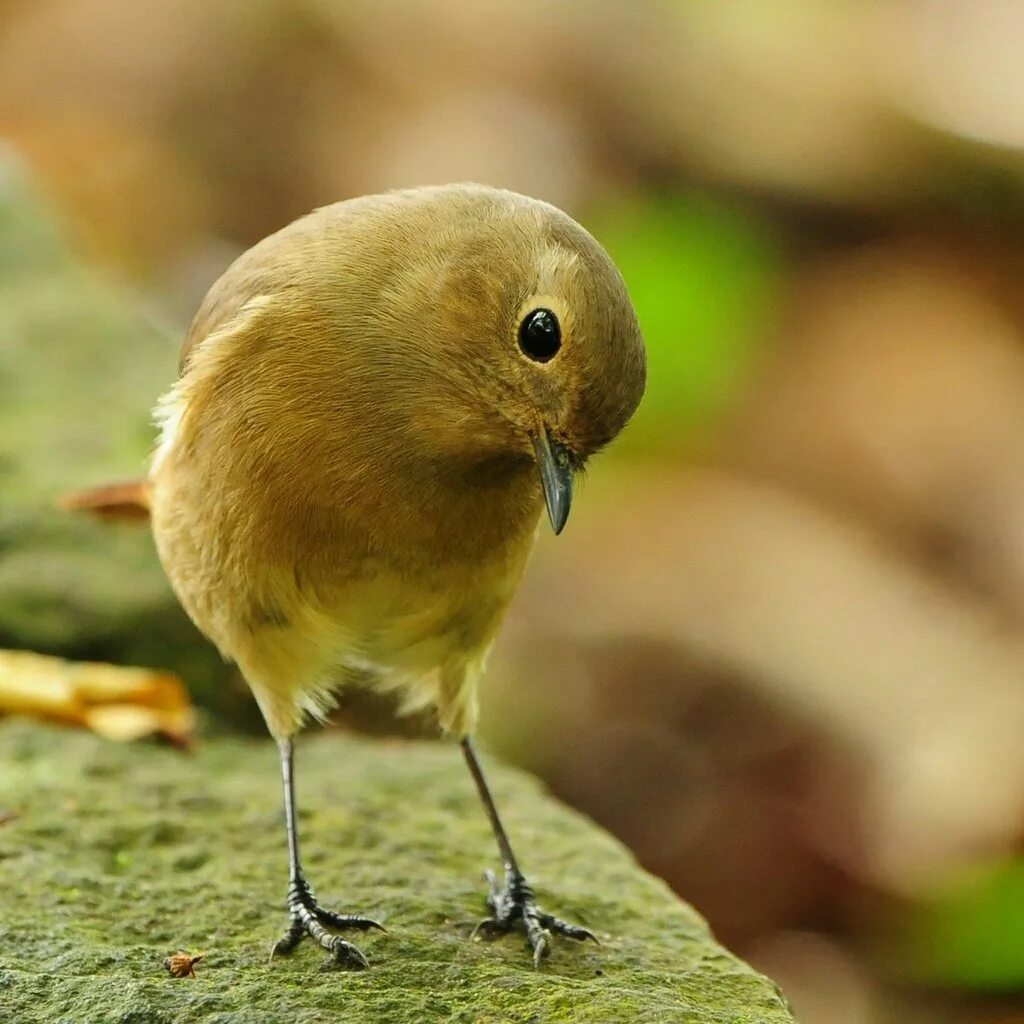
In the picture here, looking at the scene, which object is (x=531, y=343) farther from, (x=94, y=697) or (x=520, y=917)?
(x=94, y=697)

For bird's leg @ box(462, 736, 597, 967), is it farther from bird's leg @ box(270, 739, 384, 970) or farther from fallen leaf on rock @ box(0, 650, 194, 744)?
fallen leaf on rock @ box(0, 650, 194, 744)

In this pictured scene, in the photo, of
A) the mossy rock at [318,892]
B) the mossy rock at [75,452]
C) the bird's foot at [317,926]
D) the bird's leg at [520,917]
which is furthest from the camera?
the mossy rock at [75,452]

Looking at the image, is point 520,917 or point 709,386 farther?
point 709,386

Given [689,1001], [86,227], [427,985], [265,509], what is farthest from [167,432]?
[86,227]

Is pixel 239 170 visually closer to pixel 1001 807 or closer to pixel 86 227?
pixel 86 227

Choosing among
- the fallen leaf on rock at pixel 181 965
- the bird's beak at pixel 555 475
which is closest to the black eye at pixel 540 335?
the bird's beak at pixel 555 475

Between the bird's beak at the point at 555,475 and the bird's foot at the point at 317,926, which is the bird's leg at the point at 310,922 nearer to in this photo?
the bird's foot at the point at 317,926

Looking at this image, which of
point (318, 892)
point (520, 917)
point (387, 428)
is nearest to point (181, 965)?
point (318, 892)

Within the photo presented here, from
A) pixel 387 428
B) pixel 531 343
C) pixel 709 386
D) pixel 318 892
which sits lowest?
pixel 318 892
